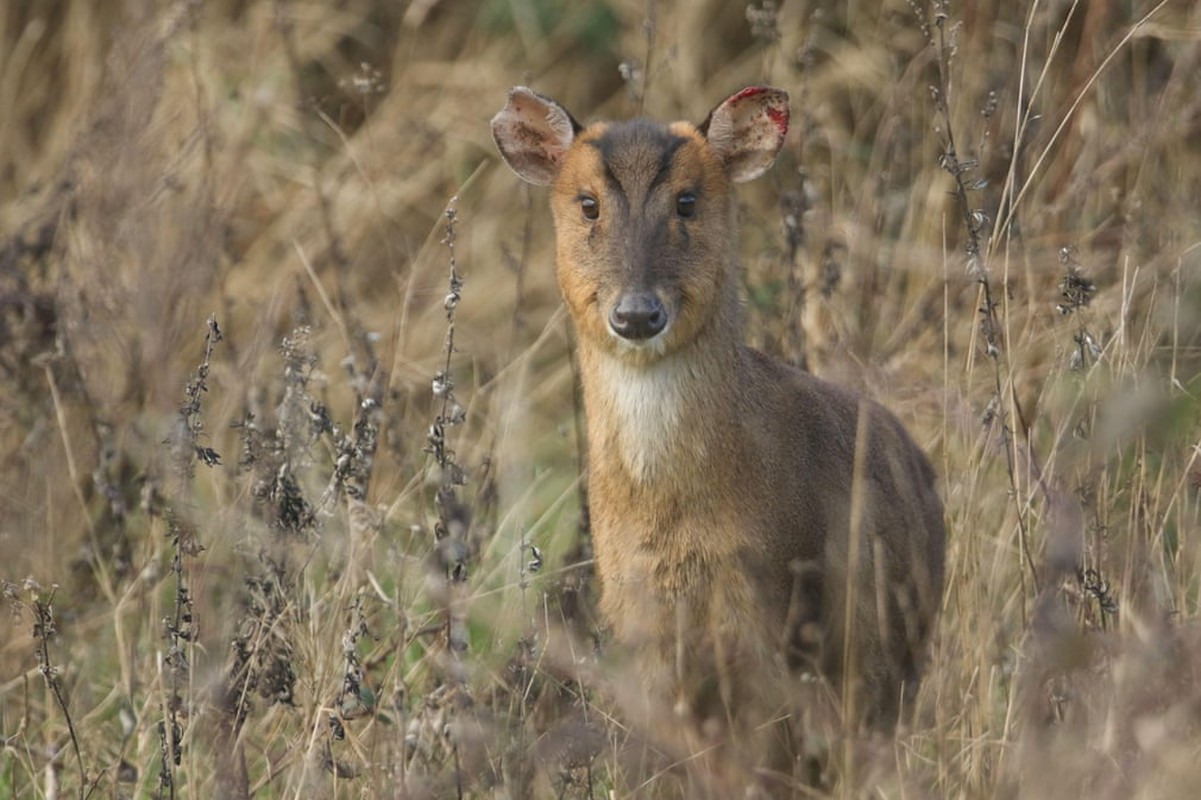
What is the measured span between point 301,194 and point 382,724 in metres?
5.19

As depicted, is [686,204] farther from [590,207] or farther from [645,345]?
[645,345]

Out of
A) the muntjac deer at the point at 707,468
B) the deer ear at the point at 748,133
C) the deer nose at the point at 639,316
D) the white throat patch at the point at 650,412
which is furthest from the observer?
the deer ear at the point at 748,133

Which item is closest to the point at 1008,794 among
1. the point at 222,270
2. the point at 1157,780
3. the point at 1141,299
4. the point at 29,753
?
the point at 1157,780

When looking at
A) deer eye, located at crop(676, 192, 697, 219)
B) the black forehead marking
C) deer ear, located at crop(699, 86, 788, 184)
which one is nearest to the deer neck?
deer eye, located at crop(676, 192, 697, 219)

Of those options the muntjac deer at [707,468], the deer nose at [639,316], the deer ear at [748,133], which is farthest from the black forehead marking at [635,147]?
the deer nose at [639,316]

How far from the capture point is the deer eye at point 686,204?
5195 mm

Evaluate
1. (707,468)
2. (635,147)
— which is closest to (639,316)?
(707,468)

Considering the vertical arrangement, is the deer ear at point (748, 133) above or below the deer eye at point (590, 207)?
above

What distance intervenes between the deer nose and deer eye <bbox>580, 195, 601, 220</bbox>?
392mm

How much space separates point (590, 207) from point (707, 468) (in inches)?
30.1

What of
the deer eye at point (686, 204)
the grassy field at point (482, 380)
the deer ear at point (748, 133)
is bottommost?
Answer: the grassy field at point (482, 380)

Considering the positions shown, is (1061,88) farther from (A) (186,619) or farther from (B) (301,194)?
(A) (186,619)

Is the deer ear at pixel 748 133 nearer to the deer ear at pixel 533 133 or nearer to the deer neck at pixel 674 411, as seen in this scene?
the deer ear at pixel 533 133

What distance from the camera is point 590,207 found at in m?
5.25
